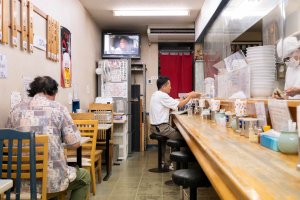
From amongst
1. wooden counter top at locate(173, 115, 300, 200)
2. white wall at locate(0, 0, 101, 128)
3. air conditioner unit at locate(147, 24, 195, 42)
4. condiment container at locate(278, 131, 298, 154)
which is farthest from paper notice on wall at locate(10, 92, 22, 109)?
air conditioner unit at locate(147, 24, 195, 42)

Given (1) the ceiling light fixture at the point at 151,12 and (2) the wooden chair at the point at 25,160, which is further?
(1) the ceiling light fixture at the point at 151,12

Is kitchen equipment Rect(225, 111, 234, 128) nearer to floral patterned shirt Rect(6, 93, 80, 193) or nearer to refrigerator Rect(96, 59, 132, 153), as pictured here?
floral patterned shirt Rect(6, 93, 80, 193)

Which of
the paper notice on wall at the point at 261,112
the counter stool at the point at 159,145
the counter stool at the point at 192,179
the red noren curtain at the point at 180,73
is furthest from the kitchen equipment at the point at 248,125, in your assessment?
the red noren curtain at the point at 180,73

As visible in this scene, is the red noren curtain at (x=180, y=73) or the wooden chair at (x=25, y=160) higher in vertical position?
the red noren curtain at (x=180, y=73)

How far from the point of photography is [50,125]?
2.48m

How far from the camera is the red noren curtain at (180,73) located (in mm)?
7770

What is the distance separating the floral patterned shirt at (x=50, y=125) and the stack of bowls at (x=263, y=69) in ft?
5.36

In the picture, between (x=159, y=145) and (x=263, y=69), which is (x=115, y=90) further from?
(x=263, y=69)

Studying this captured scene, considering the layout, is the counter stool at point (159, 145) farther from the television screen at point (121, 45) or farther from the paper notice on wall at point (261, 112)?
the paper notice on wall at point (261, 112)

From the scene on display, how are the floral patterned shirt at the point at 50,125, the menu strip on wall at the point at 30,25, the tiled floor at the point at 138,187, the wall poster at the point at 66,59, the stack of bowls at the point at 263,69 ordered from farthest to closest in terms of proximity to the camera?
the wall poster at the point at 66,59 → the tiled floor at the point at 138,187 → the menu strip on wall at the point at 30,25 → the stack of bowls at the point at 263,69 → the floral patterned shirt at the point at 50,125

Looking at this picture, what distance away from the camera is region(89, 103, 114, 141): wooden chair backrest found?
5.45 meters

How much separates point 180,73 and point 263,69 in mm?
5092

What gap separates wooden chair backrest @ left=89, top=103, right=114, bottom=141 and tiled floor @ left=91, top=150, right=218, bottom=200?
0.74 metres

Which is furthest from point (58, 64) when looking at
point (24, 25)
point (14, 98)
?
point (14, 98)
